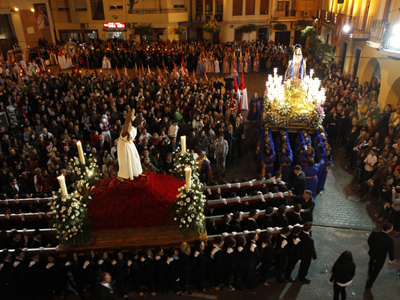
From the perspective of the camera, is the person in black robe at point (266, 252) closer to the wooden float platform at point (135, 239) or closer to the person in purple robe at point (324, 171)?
the wooden float platform at point (135, 239)

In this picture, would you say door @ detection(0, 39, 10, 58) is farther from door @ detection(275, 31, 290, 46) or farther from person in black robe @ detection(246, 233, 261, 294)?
person in black robe @ detection(246, 233, 261, 294)

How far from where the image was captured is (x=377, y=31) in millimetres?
14594

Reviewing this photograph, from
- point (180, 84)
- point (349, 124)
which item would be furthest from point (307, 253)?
point (180, 84)

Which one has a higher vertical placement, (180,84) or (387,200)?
(180,84)

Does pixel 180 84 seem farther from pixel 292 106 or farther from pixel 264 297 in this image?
pixel 264 297

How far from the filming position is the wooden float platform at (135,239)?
245 inches

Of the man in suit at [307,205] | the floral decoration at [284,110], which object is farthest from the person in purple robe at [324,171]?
the floral decoration at [284,110]

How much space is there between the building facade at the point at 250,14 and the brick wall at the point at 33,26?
18609 mm

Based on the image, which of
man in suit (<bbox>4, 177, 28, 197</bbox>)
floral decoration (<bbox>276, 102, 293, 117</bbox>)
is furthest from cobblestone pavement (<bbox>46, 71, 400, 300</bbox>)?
man in suit (<bbox>4, 177, 28, 197</bbox>)

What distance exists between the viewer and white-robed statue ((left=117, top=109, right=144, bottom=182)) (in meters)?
5.75

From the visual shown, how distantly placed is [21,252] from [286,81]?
1182cm

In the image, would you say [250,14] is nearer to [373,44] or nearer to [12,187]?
[373,44]

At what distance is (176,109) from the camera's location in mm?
13766

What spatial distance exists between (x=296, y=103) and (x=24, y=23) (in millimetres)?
31699
